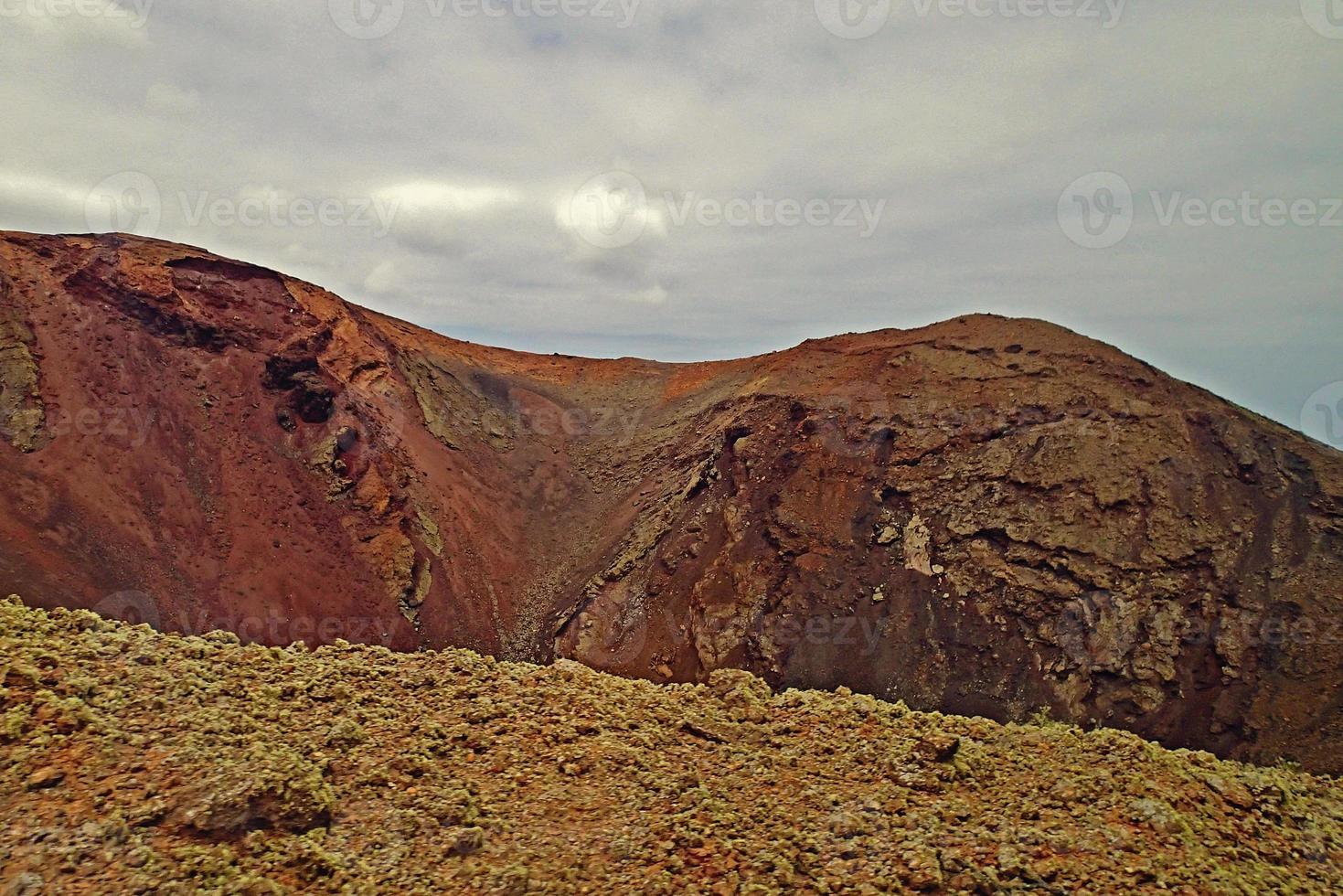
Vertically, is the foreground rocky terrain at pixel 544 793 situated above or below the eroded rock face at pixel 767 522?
below

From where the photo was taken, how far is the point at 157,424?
1661 cm

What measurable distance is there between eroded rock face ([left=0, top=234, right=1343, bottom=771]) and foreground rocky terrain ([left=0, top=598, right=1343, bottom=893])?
280cm

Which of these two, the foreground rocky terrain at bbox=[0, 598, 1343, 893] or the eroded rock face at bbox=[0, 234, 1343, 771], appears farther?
the eroded rock face at bbox=[0, 234, 1343, 771]

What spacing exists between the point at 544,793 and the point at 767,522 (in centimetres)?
969

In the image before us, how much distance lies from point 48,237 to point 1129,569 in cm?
2812

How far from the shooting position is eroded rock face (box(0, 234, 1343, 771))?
552 inches

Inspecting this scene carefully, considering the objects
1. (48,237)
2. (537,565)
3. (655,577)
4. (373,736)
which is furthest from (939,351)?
(48,237)

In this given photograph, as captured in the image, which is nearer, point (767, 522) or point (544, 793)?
point (544, 793)

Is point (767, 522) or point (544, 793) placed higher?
point (767, 522)

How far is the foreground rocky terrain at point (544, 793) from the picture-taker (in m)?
7.12

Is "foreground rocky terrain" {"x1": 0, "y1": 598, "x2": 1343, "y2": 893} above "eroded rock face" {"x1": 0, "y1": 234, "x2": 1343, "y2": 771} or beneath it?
beneath

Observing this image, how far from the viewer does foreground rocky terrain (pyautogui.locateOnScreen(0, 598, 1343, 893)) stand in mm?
7125

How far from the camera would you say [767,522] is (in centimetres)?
1733

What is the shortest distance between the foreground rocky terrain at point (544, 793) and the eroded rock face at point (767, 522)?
9.18 feet
